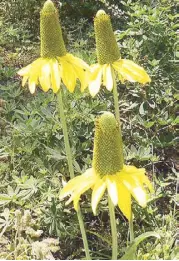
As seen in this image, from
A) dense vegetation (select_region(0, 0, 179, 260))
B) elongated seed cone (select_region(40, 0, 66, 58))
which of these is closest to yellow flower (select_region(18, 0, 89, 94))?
elongated seed cone (select_region(40, 0, 66, 58))

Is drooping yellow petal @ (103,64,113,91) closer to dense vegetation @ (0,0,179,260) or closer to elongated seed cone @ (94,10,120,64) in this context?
elongated seed cone @ (94,10,120,64)

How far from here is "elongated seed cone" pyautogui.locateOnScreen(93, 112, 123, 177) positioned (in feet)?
3.48

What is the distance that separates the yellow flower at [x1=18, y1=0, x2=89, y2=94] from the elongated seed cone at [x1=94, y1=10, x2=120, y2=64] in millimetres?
71

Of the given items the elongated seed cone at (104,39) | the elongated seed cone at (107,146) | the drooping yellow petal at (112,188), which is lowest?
the drooping yellow petal at (112,188)

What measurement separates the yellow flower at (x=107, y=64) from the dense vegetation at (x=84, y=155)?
589mm

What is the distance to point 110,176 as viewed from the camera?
1.09 m

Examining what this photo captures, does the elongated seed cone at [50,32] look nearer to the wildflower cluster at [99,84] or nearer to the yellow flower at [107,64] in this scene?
the wildflower cluster at [99,84]

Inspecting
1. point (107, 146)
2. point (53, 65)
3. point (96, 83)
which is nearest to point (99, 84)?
point (96, 83)

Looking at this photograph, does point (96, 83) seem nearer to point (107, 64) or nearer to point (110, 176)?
point (107, 64)

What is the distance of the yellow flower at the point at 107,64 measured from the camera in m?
1.35

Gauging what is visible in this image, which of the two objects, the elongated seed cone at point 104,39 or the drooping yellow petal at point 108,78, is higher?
the elongated seed cone at point 104,39

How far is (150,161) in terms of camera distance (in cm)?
230

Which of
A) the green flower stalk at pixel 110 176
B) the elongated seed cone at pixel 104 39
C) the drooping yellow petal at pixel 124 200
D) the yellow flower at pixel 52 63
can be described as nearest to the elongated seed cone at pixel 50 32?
the yellow flower at pixel 52 63

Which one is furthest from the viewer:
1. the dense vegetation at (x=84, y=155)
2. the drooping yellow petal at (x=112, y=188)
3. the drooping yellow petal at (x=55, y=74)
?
the dense vegetation at (x=84, y=155)
